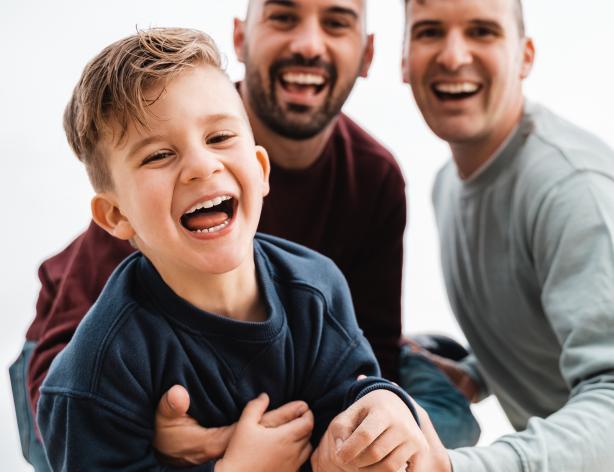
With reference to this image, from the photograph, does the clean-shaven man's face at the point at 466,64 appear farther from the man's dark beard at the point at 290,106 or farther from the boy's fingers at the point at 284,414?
the boy's fingers at the point at 284,414

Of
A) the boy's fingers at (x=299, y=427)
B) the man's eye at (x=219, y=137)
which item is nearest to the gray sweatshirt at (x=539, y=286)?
the boy's fingers at (x=299, y=427)

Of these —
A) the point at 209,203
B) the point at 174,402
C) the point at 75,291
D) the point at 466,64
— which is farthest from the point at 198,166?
the point at 466,64

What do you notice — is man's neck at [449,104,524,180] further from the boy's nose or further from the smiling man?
the boy's nose

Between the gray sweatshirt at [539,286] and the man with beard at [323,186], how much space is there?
0.15 m

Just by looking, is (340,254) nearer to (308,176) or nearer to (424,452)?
(308,176)

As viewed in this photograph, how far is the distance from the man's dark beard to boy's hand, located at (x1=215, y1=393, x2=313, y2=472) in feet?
2.23

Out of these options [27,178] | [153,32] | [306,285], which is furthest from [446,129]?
[27,178]

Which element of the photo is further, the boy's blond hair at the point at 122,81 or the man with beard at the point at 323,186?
the man with beard at the point at 323,186

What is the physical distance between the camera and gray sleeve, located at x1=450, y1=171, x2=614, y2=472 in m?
1.34

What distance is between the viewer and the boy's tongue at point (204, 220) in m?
1.11

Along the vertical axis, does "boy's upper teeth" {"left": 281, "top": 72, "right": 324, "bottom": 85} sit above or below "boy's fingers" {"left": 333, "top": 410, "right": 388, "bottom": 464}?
above

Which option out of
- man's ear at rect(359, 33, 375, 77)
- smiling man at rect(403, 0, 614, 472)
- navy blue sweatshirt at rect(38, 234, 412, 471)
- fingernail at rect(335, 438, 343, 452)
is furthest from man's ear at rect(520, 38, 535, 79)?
fingernail at rect(335, 438, 343, 452)

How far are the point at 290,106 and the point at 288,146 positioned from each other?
8 cm

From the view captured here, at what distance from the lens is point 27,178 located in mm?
2494
